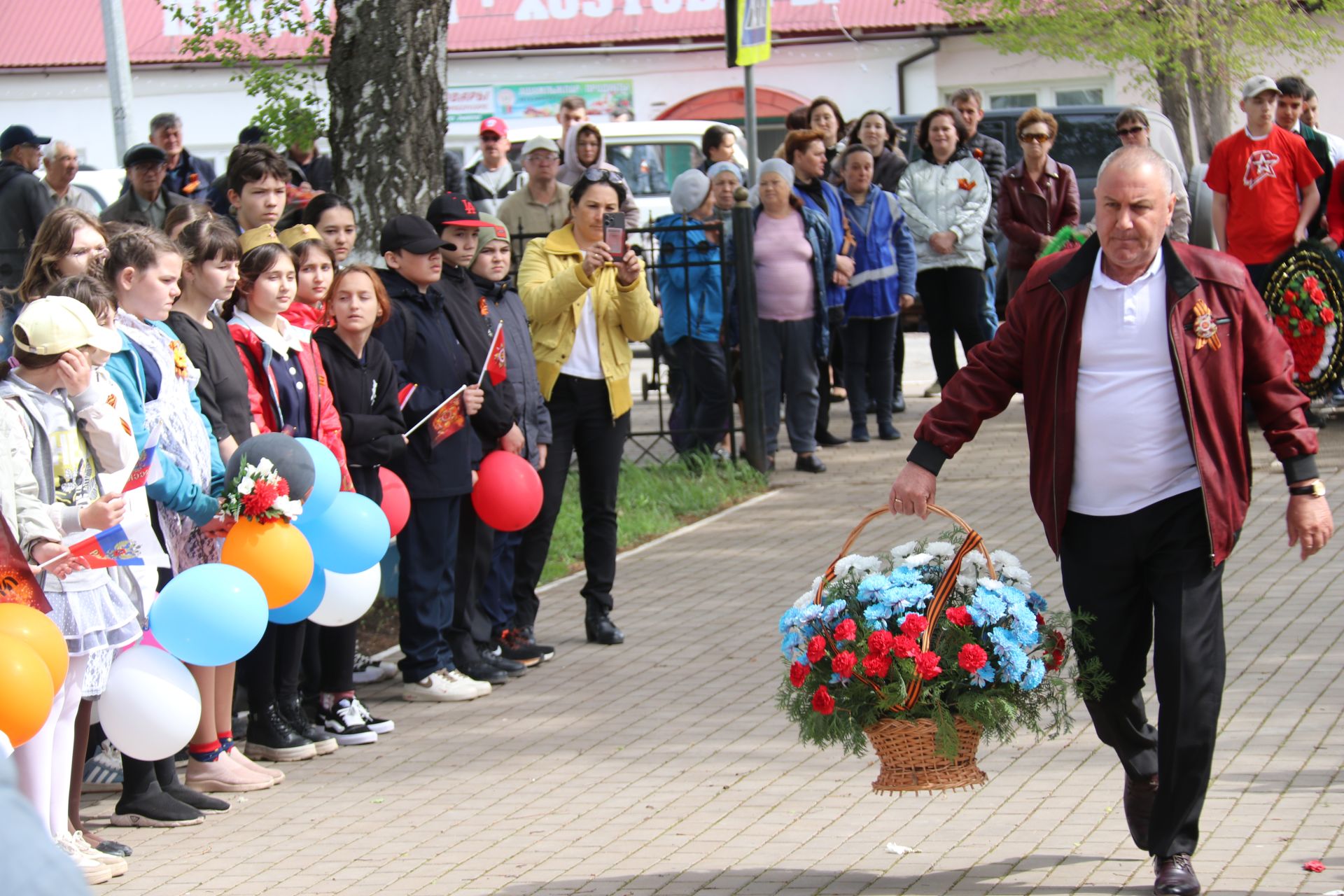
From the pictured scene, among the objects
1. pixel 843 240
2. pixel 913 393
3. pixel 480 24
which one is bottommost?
pixel 913 393

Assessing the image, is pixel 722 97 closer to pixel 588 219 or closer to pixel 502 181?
pixel 502 181

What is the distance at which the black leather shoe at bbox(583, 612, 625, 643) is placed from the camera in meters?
8.25

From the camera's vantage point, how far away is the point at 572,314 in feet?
26.5

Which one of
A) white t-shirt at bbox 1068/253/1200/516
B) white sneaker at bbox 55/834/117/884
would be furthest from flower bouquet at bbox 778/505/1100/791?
white sneaker at bbox 55/834/117/884

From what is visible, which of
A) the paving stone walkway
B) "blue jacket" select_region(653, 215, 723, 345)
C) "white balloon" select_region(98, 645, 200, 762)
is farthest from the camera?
"blue jacket" select_region(653, 215, 723, 345)

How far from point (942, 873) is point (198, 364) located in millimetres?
3042

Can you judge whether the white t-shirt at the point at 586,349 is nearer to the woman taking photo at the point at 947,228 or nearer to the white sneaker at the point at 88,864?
the white sneaker at the point at 88,864

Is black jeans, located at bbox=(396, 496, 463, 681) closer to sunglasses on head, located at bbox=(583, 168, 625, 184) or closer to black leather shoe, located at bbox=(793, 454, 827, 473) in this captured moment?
sunglasses on head, located at bbox=(583, 168, 625, 184)

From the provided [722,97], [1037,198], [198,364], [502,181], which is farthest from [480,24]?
[198,364]

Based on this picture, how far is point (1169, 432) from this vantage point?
4758mm

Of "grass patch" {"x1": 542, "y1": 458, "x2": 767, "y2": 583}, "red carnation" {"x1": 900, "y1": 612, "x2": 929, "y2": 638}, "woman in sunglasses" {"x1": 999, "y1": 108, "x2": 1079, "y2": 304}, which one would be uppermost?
"woman in sunglasses" {"x1": 999, "y1": 108, "x2": 1079, "y2": 304}

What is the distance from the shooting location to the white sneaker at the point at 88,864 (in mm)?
5281

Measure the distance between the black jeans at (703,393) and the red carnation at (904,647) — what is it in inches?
297

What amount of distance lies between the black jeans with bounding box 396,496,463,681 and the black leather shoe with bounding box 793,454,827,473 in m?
5.21
